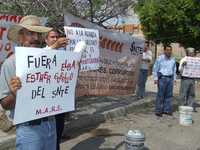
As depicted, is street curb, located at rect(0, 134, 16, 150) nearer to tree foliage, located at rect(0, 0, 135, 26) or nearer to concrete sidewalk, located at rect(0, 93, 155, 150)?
concrete sidewalk, located at rect(0, 93, 155, 150)

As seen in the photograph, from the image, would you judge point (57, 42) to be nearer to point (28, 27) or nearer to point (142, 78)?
point (28, 27)

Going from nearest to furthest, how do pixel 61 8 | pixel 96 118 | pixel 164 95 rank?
pixel 96 118
pixel 61 8
pixel 164 95

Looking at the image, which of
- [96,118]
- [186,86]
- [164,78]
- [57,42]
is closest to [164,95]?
[164,78]

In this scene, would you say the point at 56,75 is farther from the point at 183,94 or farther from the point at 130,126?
the point at 183,94

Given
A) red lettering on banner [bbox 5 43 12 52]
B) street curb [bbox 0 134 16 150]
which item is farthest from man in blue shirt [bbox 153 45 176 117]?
street curb [bbox 0 134 16 150]

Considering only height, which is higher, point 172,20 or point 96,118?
point 172,20

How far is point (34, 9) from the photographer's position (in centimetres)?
1026

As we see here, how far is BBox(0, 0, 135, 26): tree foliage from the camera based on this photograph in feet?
33.3

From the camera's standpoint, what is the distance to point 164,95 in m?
11.5

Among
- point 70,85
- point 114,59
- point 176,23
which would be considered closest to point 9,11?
point 114,59

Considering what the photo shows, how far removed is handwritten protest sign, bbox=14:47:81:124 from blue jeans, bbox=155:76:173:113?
6.62 m

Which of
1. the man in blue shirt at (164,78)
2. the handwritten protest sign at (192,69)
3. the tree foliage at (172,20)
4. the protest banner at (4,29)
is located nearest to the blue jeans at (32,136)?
the protest banner at (4,29)

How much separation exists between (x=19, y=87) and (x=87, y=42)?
15.3 feet

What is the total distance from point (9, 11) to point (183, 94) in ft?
15.7
